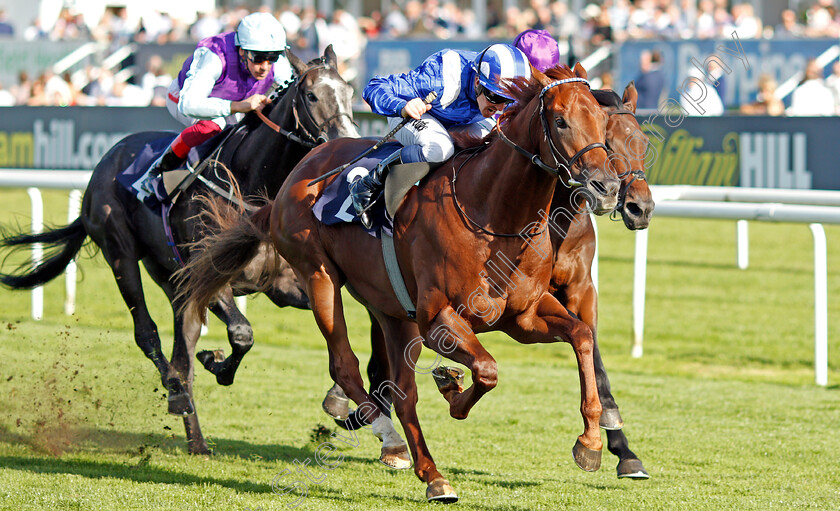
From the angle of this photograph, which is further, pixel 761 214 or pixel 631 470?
pixel 761 214

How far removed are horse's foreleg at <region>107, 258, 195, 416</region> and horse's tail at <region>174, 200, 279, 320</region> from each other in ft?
1.23

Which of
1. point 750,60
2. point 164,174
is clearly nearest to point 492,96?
point 164,174

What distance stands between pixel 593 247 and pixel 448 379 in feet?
2.63

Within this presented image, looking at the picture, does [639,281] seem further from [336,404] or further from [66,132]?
[66,132]

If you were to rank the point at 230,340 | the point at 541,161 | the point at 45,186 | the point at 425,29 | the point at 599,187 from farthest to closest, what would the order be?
the point at 425,29
the point at 45,186
the point at 230,340
the point at 541,161
the point at 599,187

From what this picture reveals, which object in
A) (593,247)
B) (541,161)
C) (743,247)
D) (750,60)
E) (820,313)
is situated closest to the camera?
(541,161)

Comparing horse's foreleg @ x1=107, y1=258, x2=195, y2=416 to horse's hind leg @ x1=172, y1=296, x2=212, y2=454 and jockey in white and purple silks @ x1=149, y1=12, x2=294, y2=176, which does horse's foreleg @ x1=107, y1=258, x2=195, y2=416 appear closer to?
horse's hind leg @ x1=172, y1=296, x2=212, y2=454

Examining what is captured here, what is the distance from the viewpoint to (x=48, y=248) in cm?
621

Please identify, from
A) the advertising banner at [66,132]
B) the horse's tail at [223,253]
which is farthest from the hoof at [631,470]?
the advertising banner at [66,132]

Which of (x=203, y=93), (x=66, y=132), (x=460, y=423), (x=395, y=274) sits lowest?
(x=460, y=423)

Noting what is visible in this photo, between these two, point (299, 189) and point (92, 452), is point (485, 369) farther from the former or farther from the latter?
point (92, 452)

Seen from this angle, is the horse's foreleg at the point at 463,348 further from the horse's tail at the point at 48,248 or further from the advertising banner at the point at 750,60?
the advertising banner at the point at 750,60

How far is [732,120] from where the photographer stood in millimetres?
9180

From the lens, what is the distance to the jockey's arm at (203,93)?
519 centimetres
